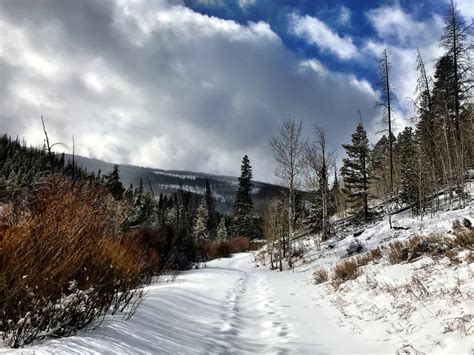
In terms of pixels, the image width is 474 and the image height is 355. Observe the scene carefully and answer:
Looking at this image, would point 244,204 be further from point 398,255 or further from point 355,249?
point 398,255

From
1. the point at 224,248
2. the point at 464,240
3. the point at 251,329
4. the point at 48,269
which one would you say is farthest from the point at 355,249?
the point at 224,248

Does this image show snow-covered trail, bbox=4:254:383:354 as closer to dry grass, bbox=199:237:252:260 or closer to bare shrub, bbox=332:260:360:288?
bare shrub, bbox=332:260:360:288

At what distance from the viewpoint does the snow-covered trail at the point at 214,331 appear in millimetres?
3972

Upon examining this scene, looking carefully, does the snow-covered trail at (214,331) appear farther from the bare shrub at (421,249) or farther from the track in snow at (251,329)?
the bare shrub at (421,249)

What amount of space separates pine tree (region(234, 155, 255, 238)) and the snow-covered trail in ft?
163

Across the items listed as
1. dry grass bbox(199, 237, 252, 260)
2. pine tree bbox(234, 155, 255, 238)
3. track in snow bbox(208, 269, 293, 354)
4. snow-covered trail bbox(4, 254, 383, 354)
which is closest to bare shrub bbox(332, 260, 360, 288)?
snow-covered trail bbox(4, 254, 383, 354)

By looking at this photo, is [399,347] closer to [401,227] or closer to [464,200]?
[401,227]

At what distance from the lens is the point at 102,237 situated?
6117 millimetres

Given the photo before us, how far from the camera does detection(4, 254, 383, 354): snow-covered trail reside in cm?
397

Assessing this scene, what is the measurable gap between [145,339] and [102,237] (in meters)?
2.25

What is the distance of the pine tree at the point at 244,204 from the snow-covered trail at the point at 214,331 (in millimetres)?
49560

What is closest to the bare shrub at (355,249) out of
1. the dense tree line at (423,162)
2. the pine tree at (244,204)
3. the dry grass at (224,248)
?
the dense tree line at (423,162)

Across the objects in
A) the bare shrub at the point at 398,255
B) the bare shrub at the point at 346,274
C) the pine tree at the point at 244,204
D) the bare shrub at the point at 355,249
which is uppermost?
the pine tree at the point at 244,204

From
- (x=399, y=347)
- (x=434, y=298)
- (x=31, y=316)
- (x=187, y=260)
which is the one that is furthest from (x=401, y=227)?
(x=31, y=316)
